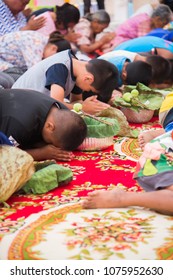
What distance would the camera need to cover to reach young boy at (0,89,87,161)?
8.11ft

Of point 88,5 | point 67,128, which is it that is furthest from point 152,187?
point 88,5

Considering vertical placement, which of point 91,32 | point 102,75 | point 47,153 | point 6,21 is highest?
point 6,21

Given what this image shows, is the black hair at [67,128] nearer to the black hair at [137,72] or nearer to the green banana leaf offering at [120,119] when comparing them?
the green banana leaf offering at [120,119]

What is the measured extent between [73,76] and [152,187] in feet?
4.67

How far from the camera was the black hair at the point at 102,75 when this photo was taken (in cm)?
326

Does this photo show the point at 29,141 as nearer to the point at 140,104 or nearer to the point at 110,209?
the point at 110,209

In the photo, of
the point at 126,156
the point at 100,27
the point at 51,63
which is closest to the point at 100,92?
the point at 51,63

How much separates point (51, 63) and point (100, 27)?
135 inches

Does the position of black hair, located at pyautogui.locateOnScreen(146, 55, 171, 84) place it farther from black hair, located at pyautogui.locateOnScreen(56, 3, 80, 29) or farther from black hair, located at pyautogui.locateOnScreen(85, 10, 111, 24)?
black hair, located at pyautogui.locateOnScreen(85, 10, 111, 24)

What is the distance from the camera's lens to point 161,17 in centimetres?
620

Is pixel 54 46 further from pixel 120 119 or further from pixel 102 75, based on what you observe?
pixel 120 119

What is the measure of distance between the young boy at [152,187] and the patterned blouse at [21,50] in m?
2.28

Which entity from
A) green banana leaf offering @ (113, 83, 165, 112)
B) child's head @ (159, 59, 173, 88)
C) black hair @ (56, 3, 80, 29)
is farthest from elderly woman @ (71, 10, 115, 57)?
green banana leaf offering @ (113, 83, 165, 112)

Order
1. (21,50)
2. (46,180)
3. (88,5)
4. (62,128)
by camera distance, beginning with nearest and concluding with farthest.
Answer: (46,180)
(62,128)
(21,50)
(88,5)
